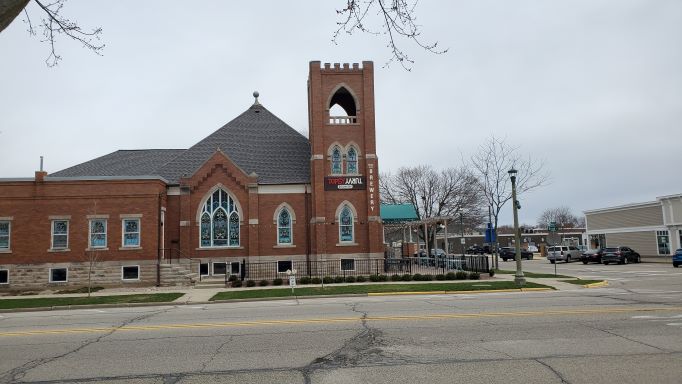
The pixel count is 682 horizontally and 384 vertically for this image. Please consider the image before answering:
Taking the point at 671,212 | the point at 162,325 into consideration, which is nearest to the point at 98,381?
the point at 162,325

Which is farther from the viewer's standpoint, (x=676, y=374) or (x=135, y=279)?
(x=135, y=279)

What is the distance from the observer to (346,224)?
3162 centimetres

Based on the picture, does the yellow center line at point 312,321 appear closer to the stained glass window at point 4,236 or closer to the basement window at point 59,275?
the basement window at point 59,275

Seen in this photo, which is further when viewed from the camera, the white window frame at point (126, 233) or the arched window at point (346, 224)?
the arched window at point (346, 224)

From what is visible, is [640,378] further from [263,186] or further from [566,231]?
[566,231]

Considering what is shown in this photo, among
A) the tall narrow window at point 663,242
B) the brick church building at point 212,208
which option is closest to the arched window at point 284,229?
the brick church building at point 212,208

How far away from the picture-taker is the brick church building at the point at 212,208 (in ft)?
90.2

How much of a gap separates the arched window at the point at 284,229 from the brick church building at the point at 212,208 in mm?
63

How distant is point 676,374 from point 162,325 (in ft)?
34.7

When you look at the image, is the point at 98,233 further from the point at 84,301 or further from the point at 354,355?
the point at 354,355

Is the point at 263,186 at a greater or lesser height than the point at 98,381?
greater

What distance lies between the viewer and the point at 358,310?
47.7 ft

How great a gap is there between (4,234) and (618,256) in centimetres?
4445

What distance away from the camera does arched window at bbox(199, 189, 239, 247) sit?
31031 mm
